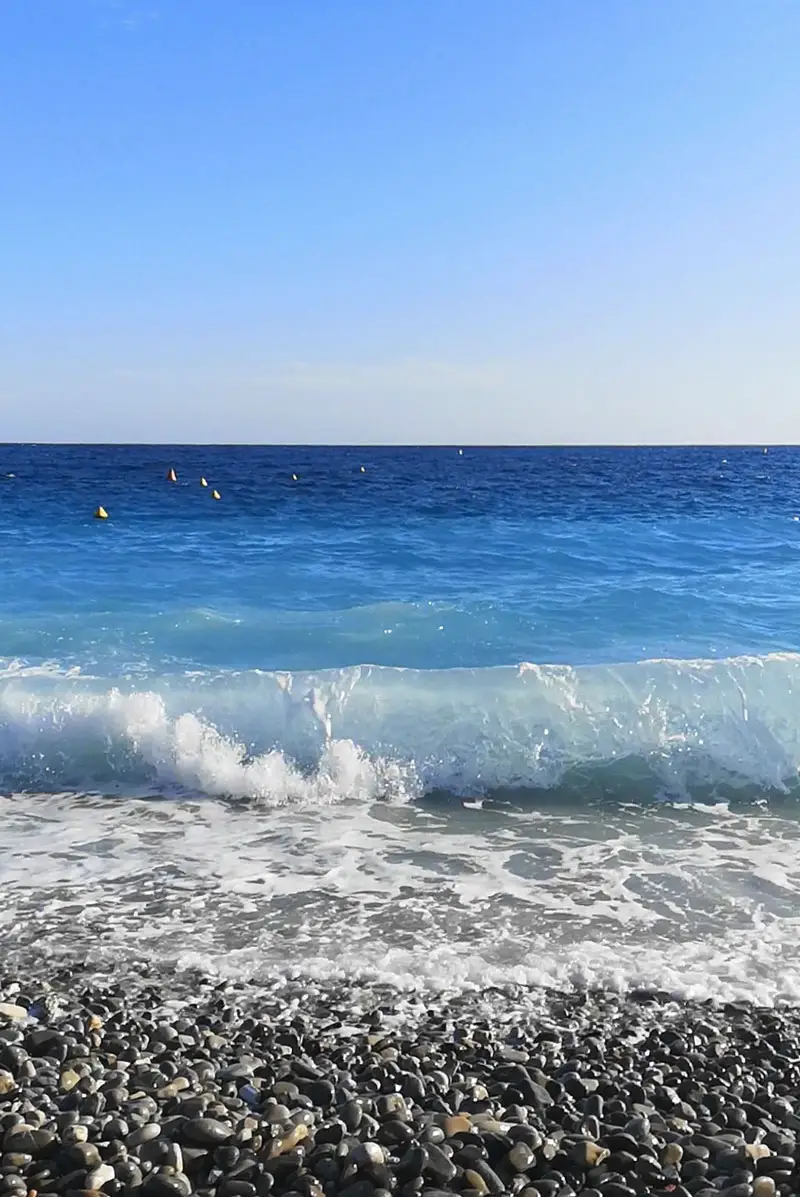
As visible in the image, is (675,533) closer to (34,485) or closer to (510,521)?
(510,521)

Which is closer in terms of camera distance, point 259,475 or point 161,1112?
point 161,1112

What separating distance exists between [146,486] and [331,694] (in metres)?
37.0

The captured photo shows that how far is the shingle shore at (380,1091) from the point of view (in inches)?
145

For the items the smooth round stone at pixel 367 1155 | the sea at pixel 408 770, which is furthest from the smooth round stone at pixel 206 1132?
the sea at pixel 408 770

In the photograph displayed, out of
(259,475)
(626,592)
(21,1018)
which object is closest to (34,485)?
(259,475)

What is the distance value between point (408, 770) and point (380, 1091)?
5780 millimetres

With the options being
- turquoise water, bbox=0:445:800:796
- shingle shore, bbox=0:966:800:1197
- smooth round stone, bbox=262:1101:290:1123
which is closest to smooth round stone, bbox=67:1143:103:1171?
shingle shore, bbox=0:966:800:1197

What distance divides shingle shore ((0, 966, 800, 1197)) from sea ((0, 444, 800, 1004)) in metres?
0.36

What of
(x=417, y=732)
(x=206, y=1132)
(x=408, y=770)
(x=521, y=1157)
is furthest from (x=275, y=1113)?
(x=417, y=732)

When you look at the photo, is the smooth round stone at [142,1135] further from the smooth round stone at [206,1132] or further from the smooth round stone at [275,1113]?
the smooth round stone at [275,1113]

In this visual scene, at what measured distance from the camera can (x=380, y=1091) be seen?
4.36m

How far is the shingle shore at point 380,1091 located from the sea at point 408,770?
14.3 inches

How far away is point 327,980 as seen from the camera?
18.5 feet

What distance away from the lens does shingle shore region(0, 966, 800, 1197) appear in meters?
3.69
